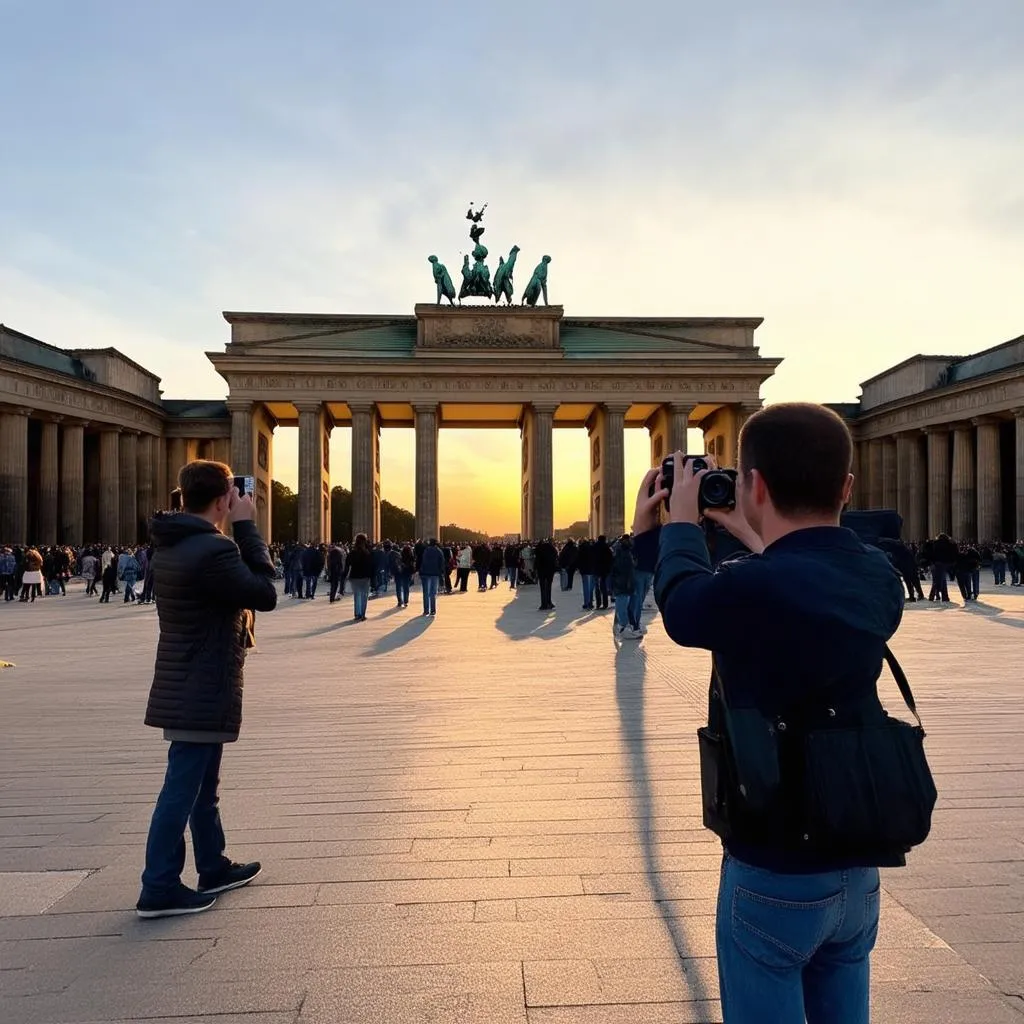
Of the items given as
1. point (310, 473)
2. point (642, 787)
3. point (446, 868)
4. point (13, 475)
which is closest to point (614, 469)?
point (310, 473)

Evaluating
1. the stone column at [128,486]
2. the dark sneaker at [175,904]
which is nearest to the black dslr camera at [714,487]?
the dark sneaker at [175,904]

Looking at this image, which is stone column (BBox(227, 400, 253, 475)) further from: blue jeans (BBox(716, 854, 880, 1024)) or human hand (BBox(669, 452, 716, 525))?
blue jeans (BBox(716, 854, 880, 1024))

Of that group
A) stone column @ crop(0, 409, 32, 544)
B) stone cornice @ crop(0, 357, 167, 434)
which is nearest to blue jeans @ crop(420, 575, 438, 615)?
stone column @ crop(0, 409, 32, 544)

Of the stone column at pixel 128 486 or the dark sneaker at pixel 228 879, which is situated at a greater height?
the stone column at pixel 128 486

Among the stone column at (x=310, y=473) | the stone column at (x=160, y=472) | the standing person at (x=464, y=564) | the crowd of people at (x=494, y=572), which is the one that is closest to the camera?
the crowd of people at (x=494, y=572)

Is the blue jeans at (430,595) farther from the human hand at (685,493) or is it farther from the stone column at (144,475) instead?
the stone column at (144,475)

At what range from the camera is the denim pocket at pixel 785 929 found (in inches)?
80.3

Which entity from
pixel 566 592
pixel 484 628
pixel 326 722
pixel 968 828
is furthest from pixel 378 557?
pixel 968 828

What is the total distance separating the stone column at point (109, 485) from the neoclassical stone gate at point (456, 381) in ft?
24.4

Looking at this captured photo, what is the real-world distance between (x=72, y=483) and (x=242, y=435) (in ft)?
31.5

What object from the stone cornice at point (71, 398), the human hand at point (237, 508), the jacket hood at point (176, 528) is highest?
the stone cornice at point (71, 398)

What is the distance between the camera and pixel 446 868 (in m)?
4.71

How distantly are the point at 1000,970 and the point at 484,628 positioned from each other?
609 inches

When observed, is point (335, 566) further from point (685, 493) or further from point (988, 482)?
point (988, 482)
